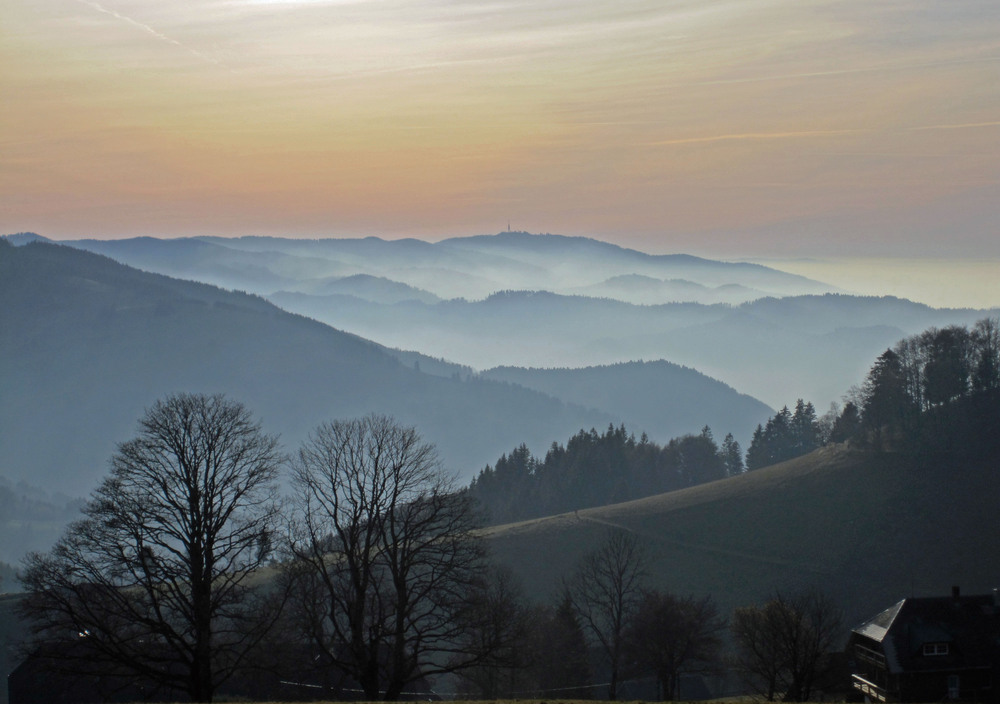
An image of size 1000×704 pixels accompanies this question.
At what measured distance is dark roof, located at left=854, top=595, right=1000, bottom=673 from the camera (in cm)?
3712

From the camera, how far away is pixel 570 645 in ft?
155

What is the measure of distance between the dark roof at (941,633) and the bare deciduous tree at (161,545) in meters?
26.2

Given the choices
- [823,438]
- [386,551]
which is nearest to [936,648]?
[386,551]

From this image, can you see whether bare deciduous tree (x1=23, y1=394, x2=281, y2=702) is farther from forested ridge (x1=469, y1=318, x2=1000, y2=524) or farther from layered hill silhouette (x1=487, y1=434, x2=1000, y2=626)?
forested ridge (x1=469, y1=318, x2=1000, y2=524)

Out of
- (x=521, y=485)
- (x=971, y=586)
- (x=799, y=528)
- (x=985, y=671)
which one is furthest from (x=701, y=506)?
(x=985, y=671)

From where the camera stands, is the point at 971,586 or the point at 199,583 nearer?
the point at 199,583

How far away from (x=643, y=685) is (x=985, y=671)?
1811 centimetres

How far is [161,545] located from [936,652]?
99.8ft

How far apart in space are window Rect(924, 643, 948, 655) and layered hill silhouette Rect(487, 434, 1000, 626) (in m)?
30.0

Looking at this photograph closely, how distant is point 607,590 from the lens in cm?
5644

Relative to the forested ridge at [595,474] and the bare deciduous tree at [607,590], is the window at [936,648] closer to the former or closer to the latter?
the bare deciduous tree at [607,590]

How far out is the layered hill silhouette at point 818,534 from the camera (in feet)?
233

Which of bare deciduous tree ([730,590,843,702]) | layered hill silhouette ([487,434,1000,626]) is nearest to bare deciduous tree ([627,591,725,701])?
bare deciduous tree ([730,590,843,702])

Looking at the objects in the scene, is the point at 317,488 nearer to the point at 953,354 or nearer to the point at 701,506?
the point at 701,506
